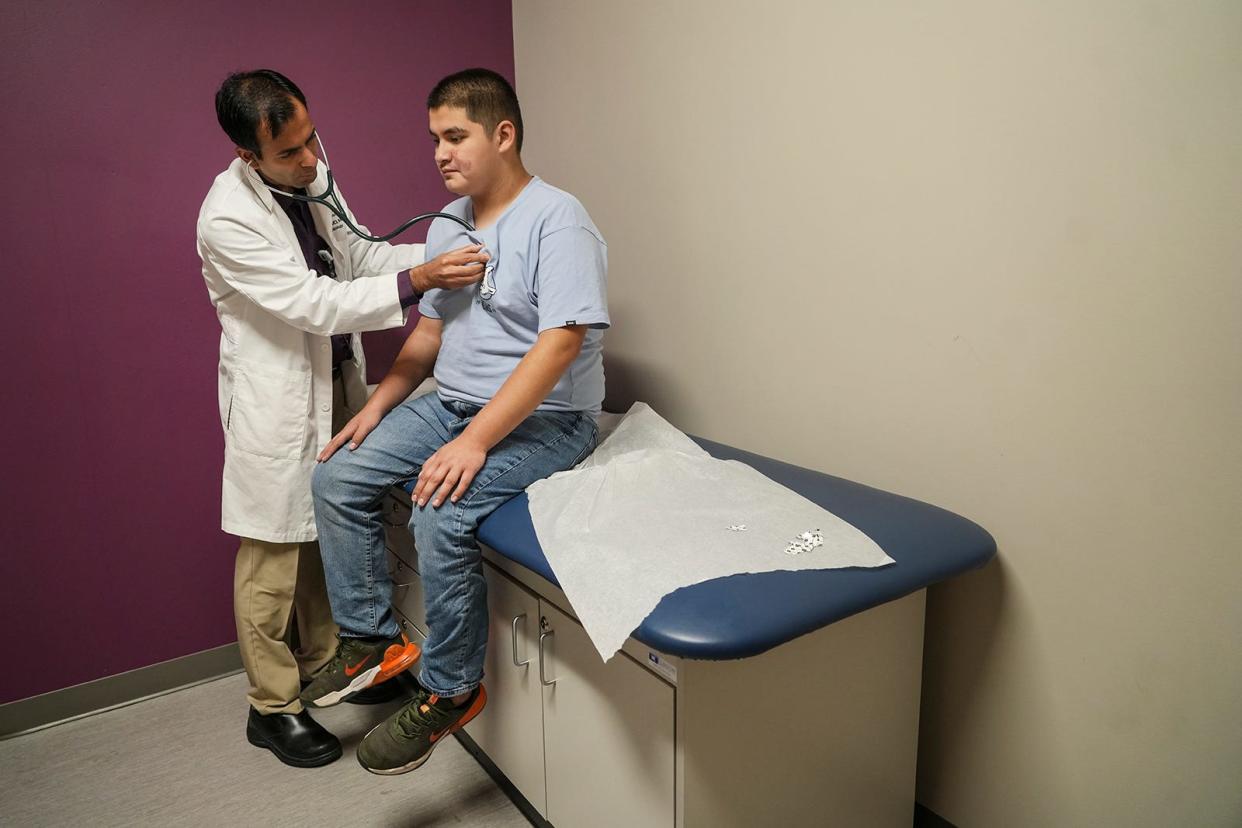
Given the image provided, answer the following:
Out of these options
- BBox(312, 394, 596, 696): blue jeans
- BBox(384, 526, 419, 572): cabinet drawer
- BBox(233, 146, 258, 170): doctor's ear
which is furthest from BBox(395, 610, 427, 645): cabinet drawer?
BBox(233, 146, 258, 170): doctor's ear

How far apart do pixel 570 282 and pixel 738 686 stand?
→ 0.75 metres

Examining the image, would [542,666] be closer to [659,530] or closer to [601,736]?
[601,736]

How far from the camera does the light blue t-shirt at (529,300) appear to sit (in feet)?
4.71

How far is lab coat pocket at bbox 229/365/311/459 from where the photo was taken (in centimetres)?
167

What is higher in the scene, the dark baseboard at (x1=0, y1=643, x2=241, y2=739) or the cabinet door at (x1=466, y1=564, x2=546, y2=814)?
the cabinet door at (x1=466, y1=564, x2=546, y2=814)

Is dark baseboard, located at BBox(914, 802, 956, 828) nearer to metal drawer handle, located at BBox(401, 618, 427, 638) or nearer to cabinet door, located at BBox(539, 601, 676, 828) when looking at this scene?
cabinet door, located at BBox(539, 601, 676, 828)

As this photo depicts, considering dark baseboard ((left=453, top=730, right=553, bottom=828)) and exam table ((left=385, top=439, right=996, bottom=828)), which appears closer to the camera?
exam table ((left=385, top=439, right=996, bottom=828))

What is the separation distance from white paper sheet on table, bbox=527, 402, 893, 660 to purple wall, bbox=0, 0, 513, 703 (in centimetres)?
117

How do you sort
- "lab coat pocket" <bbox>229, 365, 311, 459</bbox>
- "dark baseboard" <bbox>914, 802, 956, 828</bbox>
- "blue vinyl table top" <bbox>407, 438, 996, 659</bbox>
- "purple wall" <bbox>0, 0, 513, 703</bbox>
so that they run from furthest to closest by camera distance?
1. "purple wall" <bbox>0, 0, 513, 703</bbox>
2. "lab coat pocket" <bbox>229, 365, 311, 459</bbox>
3. "dark baseboard" <bbox>914, 802, 956, 828</bbox>
4. "blue vinyl table top" <bbox>407, 438, 996, 659</bbox>

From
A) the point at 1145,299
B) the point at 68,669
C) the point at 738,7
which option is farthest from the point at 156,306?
the point at 1145,299

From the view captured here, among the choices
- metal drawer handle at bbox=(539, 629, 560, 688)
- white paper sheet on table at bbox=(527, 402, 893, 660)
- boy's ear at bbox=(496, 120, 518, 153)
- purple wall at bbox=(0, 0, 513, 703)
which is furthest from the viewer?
purple wall at bbox=(0, 0, 513, 703)

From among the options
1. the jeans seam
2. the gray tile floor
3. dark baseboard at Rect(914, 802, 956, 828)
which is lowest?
the gray tile floor

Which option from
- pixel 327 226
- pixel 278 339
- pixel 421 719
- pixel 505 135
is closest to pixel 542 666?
pixel 421 719

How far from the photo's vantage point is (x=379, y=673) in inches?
59.5
